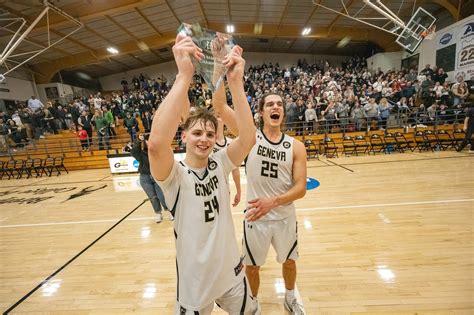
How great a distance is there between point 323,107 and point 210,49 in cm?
1366

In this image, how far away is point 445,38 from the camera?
15.8 m

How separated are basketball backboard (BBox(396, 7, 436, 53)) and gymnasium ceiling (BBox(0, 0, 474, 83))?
14.5 ft

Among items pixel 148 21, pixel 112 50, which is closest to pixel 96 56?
pixel 112 50

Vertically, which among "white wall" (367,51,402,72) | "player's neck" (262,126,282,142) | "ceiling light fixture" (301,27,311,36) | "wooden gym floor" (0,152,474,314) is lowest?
"wooden gym floor" (0,152,474,314)

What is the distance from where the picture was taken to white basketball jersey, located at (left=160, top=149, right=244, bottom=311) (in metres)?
1.58

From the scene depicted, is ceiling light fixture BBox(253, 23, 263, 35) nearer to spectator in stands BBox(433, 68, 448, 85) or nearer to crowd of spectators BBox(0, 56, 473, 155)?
crowd of spectators BBox(0, 56, 473, 155)

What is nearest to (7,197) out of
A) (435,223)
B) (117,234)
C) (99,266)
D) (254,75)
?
(117,234)

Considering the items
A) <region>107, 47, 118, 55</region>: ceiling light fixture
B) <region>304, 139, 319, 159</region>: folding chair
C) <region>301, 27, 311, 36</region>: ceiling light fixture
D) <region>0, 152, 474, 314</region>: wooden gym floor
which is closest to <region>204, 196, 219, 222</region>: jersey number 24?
<region>0, 152, 474, 314</region>: wooden gym floor

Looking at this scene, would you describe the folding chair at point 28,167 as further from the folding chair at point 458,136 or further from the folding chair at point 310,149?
the folding chair at point 458,136

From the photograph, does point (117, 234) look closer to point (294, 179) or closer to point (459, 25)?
point (294, 179)

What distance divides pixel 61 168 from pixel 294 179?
15.7 metres

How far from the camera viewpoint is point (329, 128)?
44.3 ft

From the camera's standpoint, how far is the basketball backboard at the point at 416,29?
36.2 feet

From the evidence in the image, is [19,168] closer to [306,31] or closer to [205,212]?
[205,212]
